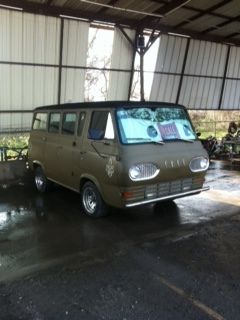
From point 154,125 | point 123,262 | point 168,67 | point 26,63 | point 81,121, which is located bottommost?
point 123,262

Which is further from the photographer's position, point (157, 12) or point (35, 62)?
point (157, 12)

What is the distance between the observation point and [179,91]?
16.4m

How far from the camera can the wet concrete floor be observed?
386cm

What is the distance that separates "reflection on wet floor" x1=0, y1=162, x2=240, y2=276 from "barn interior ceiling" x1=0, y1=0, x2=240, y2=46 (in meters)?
6.19

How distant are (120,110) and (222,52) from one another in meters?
12.4

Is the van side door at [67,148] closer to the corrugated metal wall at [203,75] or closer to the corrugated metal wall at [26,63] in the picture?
the corrugated metal wall at [26,63]

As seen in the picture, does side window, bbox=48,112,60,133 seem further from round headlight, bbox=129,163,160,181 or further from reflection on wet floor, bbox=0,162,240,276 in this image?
round headlight, bbox=129,163,160,181

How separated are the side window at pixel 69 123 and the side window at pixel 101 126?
2.23 feet

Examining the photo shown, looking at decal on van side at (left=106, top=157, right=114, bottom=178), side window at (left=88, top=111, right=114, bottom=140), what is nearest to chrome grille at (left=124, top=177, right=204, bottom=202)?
decal on van side at (left=106, top=157, right=114, bottom=178)

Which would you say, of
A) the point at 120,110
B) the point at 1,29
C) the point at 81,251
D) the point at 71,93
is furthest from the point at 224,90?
the point at 81,251

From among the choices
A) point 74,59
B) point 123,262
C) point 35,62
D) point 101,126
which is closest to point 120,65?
point 74,59

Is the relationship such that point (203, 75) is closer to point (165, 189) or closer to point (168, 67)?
point (168, 67)

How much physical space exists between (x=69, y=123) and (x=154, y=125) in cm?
193

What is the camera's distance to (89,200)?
700 cm
